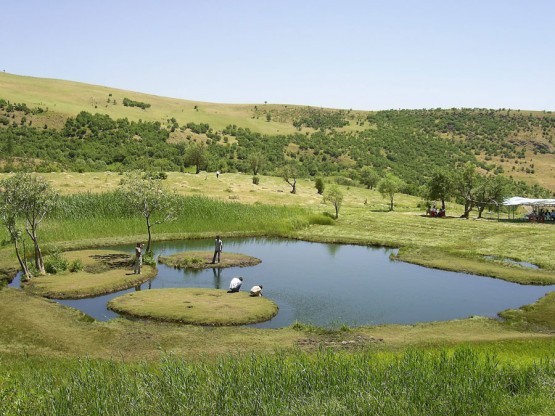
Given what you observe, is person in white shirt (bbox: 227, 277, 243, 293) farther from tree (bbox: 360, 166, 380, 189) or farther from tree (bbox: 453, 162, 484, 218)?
tree (bbox: 360, 166, 380, 189)

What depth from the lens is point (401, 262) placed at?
160ft

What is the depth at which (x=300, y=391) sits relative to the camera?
14.8 m

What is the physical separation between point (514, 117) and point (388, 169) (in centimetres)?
8265

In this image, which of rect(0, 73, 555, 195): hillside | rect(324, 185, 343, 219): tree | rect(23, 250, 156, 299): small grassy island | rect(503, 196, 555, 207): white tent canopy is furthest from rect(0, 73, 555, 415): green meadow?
rect(0, 73, 555, 195): hillside

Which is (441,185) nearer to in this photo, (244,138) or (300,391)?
(300,391)

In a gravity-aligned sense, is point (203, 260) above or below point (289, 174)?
below

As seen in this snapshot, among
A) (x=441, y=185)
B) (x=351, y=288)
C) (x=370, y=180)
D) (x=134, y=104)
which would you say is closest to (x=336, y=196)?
(x=441, y=185)

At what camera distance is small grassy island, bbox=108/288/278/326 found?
30.2 metres

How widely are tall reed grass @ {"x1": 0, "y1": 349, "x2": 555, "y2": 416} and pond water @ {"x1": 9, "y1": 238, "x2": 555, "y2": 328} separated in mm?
13875

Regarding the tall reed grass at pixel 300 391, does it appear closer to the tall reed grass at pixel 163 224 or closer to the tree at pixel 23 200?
the tree at pixel 23 200

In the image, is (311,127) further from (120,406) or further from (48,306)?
(120,406)

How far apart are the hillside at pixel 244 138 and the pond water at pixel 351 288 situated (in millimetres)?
55338

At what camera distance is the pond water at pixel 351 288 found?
107ft

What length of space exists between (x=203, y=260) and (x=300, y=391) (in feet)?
102
